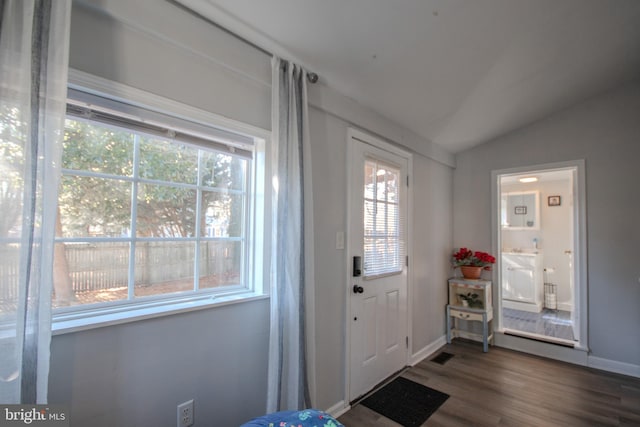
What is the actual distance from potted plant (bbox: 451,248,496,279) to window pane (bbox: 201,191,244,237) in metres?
2.89

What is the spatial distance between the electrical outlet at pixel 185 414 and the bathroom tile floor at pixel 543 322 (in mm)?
3912

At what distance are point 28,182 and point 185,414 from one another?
1.16 m

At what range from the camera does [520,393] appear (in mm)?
2461

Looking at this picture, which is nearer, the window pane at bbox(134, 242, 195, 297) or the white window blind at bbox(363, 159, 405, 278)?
the window pane at bbox(134, 242, 195, 297)

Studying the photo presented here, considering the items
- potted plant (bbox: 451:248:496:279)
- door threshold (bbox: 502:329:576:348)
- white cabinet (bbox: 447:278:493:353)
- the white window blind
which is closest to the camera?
the white window blind

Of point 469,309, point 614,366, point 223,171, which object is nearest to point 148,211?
point 223,171

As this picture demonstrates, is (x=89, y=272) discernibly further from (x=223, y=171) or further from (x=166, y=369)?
(x=223, y=171)

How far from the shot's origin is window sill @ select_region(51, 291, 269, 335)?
1112mm

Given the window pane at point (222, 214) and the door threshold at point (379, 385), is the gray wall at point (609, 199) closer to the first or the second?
the door threshold at point (379, 385)

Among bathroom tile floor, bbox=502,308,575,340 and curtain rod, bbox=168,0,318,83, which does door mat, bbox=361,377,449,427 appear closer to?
bathroom tile floor, bbox=502,308,575,340

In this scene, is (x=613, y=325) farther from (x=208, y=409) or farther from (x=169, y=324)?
(x=169, y=324)

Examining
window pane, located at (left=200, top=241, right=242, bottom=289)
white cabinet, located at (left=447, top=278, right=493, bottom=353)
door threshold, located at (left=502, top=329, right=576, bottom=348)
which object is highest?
window pane, located at (left=200, top=241, right=242, bottom=289)

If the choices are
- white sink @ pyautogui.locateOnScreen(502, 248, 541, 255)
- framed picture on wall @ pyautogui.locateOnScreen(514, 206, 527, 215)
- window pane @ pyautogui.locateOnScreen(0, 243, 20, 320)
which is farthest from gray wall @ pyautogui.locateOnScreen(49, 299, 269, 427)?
framed picture on wall @ pyautogui.locateOnScreen(514, 206, 527, 215)

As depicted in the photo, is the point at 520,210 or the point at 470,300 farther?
the point at 520,210
